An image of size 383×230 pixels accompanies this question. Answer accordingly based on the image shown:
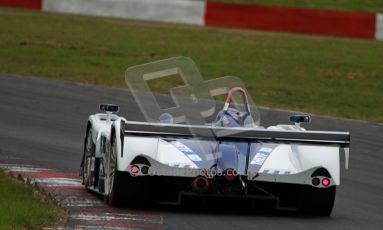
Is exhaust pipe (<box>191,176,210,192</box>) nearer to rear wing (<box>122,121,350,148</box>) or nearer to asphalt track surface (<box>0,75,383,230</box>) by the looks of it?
asphalt track surface (<box>0,75,383,230</box>)

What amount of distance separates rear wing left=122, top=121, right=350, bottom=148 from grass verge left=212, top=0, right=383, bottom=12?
2305cm

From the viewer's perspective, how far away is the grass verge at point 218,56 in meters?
23.0

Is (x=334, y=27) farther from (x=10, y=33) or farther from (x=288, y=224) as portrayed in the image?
(x=288, y=224)

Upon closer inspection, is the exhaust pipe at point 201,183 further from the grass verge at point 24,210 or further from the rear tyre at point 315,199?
the grass verge at point 24,210

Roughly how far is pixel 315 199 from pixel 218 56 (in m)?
18.5

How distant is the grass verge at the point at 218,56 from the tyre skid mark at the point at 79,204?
932 cm

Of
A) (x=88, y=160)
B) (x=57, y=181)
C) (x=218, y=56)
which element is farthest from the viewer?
(x=218, y=56)

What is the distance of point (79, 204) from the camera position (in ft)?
31.8

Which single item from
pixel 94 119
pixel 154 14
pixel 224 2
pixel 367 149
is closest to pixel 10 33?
pixel 154 14

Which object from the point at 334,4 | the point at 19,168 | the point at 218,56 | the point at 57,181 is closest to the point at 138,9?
the point at 218,56

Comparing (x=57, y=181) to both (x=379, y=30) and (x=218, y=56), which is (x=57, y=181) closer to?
(x=218, y=56)

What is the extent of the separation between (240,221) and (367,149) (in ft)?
22.0

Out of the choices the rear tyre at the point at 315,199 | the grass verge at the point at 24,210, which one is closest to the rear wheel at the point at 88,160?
the grass verge at the point at 24,210

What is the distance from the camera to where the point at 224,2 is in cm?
3316
